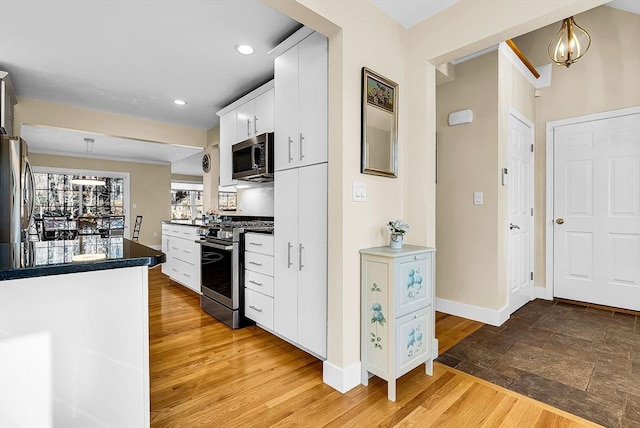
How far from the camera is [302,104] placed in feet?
7.50

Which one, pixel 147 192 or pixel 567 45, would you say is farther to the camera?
pixel 147 192

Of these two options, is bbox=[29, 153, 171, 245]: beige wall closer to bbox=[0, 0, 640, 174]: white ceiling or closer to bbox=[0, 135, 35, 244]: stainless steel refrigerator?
bbox=[0, 0, 640, 174]: white ceiling

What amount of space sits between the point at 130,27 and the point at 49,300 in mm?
2252

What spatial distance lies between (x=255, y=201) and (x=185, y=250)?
1.11 m

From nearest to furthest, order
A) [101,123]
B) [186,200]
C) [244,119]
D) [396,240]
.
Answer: [396,240] < [244,119] < [101,123] < [186,200]

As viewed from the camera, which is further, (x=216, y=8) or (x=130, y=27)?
(x=130, y=27)

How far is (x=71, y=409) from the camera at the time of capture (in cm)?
115

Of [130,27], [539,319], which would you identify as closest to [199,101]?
[130,27]

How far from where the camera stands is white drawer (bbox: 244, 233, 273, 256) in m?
2.58

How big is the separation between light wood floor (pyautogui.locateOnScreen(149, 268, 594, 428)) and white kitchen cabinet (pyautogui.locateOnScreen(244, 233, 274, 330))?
0.81 feet

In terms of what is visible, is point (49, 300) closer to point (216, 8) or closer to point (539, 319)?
point (216, 8)

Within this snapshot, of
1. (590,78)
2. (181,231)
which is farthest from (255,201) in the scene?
(590,78)

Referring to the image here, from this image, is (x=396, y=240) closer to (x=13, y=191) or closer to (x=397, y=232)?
(x=397, y=232)

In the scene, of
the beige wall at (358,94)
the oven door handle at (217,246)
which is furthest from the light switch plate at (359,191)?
the oven door handle at (217,246)
